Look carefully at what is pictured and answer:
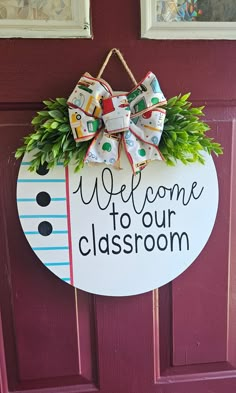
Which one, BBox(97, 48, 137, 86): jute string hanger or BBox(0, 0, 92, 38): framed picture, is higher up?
BBox(0, 0, 92, 38): framed picture

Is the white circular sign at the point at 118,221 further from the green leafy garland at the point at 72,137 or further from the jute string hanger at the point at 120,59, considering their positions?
the jute string hanger at the point at 120,59

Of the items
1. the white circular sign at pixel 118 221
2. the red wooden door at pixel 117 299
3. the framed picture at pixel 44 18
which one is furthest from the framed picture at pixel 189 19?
the white circular sign at pixel 118 221

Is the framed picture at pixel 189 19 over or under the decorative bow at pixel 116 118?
over

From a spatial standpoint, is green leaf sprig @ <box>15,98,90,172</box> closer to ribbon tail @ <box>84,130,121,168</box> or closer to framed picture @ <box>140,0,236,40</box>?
ribbon tail @ <box>84,130,121,168</box>

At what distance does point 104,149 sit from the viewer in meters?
0.74

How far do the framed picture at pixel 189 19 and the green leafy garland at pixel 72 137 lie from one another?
0.40 feet

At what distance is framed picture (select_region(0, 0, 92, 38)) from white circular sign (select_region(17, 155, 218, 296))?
23 cm

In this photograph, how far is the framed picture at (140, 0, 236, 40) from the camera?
0.74 m

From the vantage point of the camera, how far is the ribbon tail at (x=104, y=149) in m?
0.73

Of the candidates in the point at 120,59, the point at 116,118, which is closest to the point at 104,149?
the point at 116,118

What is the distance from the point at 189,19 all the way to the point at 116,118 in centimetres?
24

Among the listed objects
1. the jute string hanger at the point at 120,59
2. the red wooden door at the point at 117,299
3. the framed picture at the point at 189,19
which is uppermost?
the framed picture at the point at 189,19

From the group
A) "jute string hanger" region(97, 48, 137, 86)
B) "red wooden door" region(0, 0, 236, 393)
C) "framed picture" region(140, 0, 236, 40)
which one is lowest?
"red wooden door" region(0, 0, 236, 393)

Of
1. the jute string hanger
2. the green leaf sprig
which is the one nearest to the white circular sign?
the green leaf sprig
